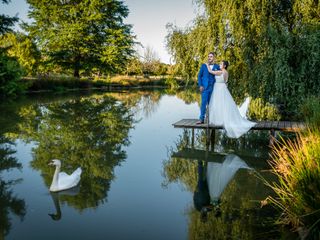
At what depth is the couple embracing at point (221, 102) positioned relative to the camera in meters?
9.38

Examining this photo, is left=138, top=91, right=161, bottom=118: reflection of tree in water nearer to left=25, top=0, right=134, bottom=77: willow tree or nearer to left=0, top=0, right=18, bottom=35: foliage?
left=0, top=0, right=18, bottom=35: foliage

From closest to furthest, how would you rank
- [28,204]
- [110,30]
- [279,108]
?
[28,204]
[279,108]
[110,30]

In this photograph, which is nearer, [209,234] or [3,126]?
[209,234]

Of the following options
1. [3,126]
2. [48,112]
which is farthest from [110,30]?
[3,126]

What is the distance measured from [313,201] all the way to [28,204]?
393 centimetres

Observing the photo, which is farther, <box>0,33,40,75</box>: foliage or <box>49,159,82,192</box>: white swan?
<box>0,33,40,75</box>: foliage

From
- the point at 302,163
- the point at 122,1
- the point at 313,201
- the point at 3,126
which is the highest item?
the point at 122,1

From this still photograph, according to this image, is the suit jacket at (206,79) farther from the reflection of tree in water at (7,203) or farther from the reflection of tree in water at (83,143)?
the reflection of tree in water at (7,203)

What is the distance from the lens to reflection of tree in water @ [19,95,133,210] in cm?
628

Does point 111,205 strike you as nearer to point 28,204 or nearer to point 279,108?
point 28,204

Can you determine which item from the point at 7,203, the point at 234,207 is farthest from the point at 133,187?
the point at 7,203

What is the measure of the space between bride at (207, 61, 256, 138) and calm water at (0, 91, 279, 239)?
0.67 metres

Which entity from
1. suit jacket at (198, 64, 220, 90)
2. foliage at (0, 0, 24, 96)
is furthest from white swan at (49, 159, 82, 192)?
foliage at (0, 0, 24, 96)

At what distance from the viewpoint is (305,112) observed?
8352 millimetres
